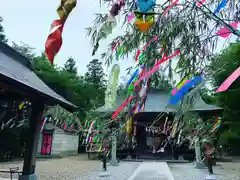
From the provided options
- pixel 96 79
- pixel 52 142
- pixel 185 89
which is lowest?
pixel 52 142

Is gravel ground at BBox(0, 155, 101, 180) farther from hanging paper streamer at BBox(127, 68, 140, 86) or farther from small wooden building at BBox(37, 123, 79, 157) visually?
hanging paper streamer at BBox(127, 68, 140, 86)

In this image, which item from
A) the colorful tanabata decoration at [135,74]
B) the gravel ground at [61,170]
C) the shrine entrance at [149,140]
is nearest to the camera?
the colorful tanabata decoration at [135,74]

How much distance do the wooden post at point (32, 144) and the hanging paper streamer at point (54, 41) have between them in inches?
109

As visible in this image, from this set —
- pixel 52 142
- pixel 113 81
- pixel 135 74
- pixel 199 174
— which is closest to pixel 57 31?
pixel 135 74

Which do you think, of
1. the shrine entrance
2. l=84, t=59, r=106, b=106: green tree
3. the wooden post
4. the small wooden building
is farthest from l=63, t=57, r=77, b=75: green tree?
the wooden post

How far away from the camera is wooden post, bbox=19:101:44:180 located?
13.7ft

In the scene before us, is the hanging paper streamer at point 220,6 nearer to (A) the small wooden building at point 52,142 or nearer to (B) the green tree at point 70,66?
(A) the small wooden building at point 52,142

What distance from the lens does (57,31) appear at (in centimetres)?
202

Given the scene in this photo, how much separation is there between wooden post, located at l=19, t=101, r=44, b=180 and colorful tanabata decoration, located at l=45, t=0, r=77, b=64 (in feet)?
9.01

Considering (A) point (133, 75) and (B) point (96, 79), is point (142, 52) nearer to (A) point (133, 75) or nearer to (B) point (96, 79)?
(A) point (133, 75)

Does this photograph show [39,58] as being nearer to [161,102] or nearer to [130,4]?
[161,102]

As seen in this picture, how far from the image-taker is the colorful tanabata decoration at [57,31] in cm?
201

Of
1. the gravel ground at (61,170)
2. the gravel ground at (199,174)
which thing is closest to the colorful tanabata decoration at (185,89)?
the gravel ground at (199,174)

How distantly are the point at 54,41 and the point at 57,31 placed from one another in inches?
4.2
